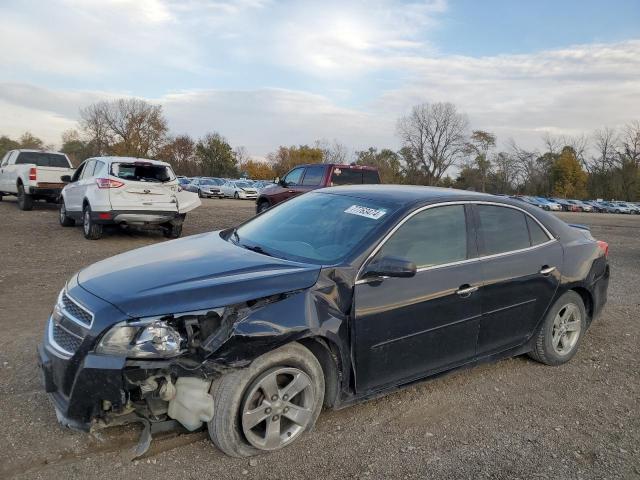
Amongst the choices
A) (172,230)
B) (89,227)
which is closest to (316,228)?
(89,227)

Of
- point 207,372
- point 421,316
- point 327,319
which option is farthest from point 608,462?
point 207,372

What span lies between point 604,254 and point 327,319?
3363 mm

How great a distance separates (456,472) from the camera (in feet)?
9.64

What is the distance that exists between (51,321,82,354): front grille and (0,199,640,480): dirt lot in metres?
0.60

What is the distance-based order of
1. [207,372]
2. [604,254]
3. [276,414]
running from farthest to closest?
1. [604,254]
2. [276,414]
3. [207,372]

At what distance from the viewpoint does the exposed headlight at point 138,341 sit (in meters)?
2.72

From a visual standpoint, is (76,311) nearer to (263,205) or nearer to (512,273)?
(512,273)

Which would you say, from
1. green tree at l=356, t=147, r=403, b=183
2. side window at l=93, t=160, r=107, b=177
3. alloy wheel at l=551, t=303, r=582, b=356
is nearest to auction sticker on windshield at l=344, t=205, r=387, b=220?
alloy wheel at l=551, t=303, r=582, b=356

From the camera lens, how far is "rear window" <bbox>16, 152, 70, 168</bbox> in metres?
15.7

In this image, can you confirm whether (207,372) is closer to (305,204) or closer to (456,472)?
(456,472)

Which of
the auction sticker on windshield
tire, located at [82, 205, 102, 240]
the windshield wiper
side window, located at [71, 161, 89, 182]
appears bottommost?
tire, located at [82, 205, 102, 240]

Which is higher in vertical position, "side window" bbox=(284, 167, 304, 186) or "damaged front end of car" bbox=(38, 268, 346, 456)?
"side window" bbox=(284, 167, 304, 186)

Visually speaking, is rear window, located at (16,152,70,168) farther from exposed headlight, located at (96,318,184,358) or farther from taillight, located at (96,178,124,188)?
exposed headlight, located at (96,318,184,358)

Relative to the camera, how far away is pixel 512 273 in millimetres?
3994
